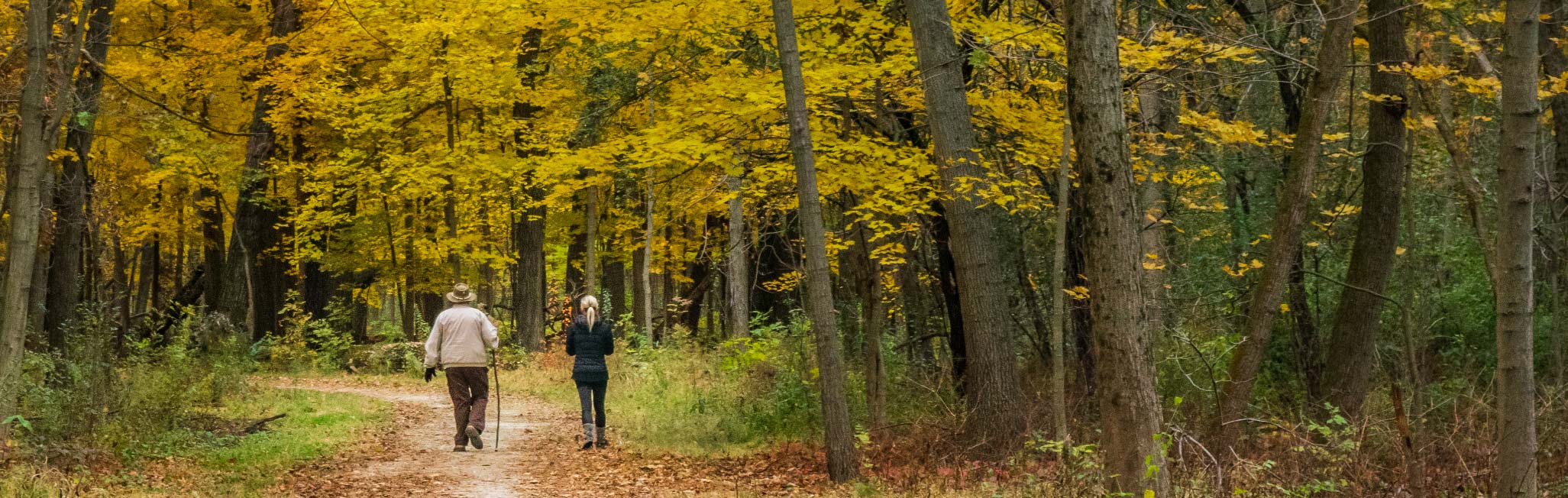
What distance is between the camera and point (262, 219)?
947 inches

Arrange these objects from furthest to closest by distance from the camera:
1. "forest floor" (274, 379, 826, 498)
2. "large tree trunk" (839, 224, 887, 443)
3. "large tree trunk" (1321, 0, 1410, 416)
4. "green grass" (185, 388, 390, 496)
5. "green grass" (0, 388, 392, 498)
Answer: "large tree trunk" (1321, 0, 1410, 416) < "large tree trunk" (839, 224, 887, 443) < "forest floor" (274, 379, 826, 498) < "green grass" (185, 388, 390, 496) < "green grass" (0, 388, 392, 498)

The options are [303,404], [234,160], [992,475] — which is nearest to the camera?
[992,475]

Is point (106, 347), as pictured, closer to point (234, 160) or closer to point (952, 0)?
point (952, 0)

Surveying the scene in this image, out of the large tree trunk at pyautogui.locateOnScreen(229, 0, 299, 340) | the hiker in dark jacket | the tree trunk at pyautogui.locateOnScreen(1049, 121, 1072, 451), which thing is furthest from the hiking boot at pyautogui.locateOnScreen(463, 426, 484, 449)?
the large tree trunk at pyautogui.locateOnScreen(229, 0, 299, 340)

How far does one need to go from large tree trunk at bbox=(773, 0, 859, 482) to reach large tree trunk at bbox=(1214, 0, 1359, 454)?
3218 mm

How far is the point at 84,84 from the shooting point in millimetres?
13336

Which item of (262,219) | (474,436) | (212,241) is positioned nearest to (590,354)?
(474,436)

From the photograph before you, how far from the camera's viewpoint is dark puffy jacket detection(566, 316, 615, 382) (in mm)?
12570

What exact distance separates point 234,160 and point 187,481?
16.5 m

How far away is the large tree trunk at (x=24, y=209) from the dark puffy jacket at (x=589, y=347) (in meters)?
5.03

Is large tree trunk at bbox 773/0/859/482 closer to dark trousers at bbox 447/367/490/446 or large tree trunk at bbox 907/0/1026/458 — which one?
A: large tree trunk at bbox 907/0/1026/458

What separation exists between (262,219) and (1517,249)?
2261 cm

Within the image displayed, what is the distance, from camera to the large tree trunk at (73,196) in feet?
43.6

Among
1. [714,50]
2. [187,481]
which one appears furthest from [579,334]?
[187,481]
